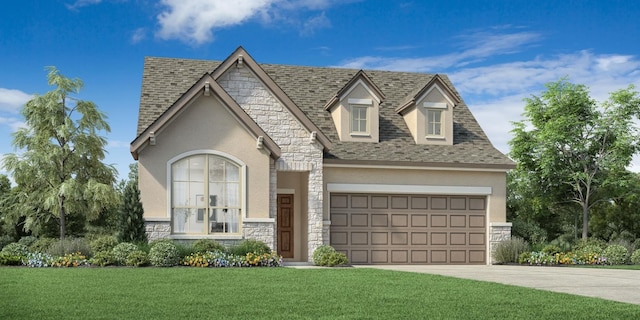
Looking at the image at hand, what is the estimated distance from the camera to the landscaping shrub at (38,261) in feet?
66.0

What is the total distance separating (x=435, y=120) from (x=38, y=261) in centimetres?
1423

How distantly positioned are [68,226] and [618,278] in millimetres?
23400

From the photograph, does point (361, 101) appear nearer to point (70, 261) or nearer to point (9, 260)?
point (70, 261)

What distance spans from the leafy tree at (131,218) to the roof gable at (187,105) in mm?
1378

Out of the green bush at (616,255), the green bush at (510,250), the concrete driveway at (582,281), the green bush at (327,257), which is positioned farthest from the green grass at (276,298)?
the green bush at (616,255)

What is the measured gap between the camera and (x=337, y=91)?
91.5 feet

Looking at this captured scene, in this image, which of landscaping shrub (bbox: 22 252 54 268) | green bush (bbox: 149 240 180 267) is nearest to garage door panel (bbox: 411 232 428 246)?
green bush (bbox: 149 240 180 267)

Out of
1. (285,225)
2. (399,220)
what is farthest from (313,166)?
(399,220)

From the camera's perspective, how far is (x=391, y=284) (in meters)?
15.2

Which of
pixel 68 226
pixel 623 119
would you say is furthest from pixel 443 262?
pixel 68 226

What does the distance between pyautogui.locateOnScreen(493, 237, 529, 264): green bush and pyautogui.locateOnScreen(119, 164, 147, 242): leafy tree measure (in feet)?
38.7

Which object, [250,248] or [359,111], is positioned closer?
[250,248]

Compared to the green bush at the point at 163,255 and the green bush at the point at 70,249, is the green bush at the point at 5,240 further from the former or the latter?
the green bush at the point at 163,255

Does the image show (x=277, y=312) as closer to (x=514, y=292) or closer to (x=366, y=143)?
(x=514, y=292)
